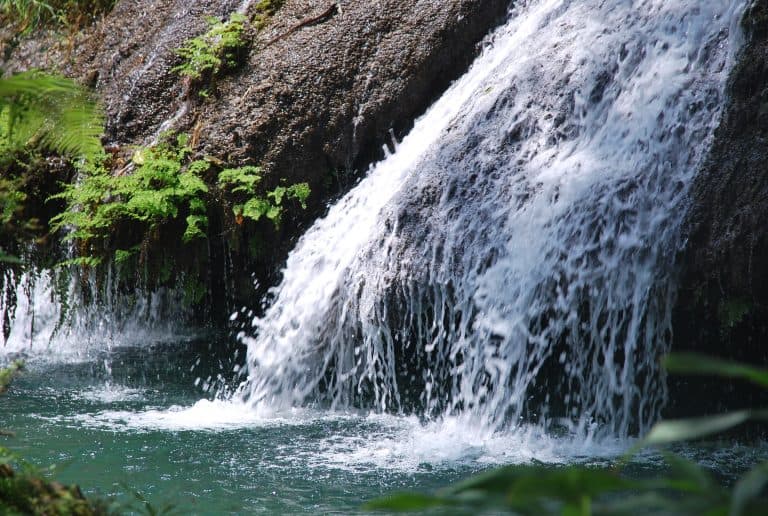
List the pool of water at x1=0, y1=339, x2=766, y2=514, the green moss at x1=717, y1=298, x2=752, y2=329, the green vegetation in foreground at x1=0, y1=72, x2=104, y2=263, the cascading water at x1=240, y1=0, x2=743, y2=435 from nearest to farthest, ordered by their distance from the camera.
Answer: the green vegetation in foreground at x1=0, y1=72, x2=104, y2=263
the pool of water at x1=0, y1=339, x2=766, y2=514
the green moss at x1=717, y1=298, x2=752, y2=329
the cascading water at x1=240, y1=0, x2=743, y2=435

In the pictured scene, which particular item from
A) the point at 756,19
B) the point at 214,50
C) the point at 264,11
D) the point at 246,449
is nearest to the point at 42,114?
the point at 246,449

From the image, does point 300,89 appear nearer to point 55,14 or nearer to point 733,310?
point 55,14

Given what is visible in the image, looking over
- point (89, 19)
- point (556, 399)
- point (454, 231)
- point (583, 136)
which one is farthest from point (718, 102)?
point (89, 19)

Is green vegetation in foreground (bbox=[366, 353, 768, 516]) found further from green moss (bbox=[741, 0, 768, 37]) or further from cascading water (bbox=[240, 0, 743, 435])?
green moss (bbox=[741, 0, 768, 37])

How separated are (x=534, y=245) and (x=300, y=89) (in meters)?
3.19

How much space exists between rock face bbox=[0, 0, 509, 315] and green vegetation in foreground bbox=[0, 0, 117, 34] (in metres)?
1.23

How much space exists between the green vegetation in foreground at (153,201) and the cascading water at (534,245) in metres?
0.66

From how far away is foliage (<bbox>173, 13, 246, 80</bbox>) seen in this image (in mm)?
8008

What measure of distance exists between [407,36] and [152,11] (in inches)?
118

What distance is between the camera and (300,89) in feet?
25.2

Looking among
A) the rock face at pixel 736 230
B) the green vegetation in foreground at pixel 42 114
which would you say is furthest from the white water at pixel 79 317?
the rock face at pixel 736 230

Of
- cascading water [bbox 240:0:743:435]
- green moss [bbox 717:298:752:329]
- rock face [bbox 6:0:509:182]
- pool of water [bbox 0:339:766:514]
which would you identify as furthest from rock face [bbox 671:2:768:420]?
rock face [bbox 6:0:509:182]

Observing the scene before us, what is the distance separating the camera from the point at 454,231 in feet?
19.1

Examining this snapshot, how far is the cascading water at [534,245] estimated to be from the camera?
520cm
